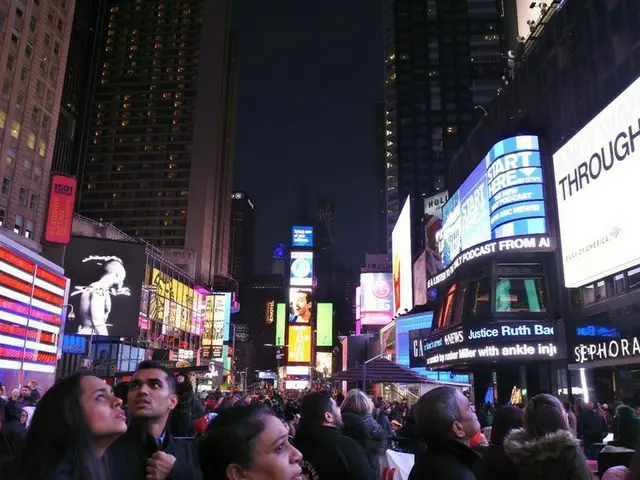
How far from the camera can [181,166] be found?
144000 mm

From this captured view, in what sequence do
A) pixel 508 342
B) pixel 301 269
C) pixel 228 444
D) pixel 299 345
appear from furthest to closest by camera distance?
pixel 301 269 < pixel 299 345 < pixel 508 342 < pixel 228 444

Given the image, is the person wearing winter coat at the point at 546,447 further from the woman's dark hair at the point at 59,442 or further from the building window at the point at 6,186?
the building window at the point at 6,186

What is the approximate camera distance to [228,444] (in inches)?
93.6

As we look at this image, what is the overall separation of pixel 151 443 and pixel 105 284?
188ft

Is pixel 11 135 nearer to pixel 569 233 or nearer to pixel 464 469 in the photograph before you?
pixel 569 233

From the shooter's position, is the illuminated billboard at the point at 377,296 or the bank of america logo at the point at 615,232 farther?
the illuminated billboard at the point at 377,296

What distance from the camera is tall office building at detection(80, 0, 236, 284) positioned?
141625 millimetres

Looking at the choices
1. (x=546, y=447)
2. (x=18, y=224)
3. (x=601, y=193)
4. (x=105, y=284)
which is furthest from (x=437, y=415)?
(x=105, y=284)

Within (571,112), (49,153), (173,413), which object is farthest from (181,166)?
(173,413)

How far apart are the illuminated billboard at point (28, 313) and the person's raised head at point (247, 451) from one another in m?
29.5

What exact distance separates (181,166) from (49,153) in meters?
85.2

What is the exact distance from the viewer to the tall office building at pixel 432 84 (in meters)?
110

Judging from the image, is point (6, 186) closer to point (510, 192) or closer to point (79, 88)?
point (510, 192)

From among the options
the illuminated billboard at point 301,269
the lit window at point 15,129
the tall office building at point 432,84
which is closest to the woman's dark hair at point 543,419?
the lit window at point 15,129
